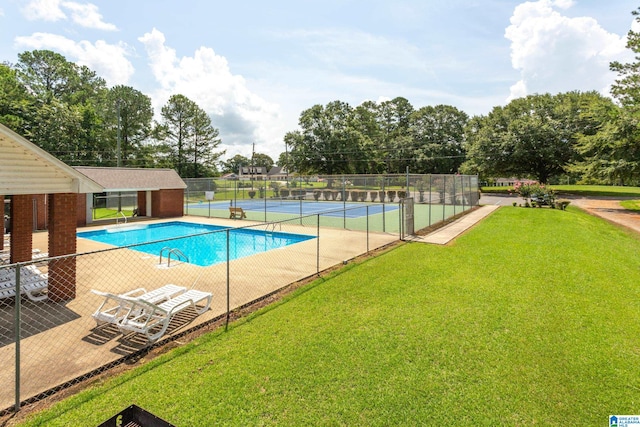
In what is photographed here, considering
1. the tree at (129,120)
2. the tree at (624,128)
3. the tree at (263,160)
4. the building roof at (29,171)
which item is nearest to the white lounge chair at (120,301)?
the building roof at (29,171)

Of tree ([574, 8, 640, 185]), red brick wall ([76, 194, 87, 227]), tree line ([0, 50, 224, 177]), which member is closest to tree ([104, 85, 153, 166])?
tree line ([0, 50, 224, 177])

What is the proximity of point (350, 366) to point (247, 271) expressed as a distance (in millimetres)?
5326

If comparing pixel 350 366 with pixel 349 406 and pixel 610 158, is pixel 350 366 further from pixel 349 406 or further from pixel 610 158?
pixel 610 158

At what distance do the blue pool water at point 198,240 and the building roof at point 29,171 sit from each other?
5.47 metres

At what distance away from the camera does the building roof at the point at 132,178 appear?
19250 millimetres

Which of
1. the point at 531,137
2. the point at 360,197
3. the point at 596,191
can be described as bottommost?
the point at 360,197

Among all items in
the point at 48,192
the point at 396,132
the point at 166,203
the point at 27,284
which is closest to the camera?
the point at 48,192

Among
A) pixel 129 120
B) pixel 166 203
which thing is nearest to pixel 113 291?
pixel 166 203

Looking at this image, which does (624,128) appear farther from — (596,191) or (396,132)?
(396,132)

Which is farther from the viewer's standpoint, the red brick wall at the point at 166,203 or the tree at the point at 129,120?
the tree at the point at 129,120

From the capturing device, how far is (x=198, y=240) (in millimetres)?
15984

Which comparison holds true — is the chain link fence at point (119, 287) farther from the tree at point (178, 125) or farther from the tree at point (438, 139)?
the tree at point (438, 139)

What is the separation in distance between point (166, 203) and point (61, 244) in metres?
16.1

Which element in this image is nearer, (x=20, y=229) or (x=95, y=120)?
(x=20, y=229)
